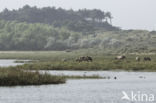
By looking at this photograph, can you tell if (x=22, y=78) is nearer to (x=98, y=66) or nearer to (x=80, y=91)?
(x=80, y=91)

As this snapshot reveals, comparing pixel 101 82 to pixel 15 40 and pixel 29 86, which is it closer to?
pixel 29 86

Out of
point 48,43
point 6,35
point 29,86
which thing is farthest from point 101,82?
point 6,35

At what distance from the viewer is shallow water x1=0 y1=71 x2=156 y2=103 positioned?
3838 cm

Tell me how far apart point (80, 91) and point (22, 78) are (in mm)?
4737

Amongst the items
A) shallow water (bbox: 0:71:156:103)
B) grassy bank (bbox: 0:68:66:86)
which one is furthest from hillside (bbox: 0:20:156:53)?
grassy bank (bbox: 0:68:66:86)

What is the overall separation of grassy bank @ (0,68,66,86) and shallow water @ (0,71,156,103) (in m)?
0.63

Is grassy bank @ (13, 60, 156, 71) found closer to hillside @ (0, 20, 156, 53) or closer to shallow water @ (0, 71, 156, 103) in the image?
shallow water @ (0, 71, 156, 103)

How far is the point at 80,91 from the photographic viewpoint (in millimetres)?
42594

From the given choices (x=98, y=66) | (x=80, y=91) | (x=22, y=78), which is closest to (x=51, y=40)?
(x=98, y=66)

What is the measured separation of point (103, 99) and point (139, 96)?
269 cm

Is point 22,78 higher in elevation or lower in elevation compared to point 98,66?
lower

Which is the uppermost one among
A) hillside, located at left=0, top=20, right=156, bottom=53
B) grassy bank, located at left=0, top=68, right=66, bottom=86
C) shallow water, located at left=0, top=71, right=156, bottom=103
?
hillside, located at left=0, top=20, right=156, bottom=53

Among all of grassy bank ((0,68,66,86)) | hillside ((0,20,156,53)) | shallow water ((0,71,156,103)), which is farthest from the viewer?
hillside ((0,20,156,53))

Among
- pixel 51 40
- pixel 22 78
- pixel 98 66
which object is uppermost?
pixel 51 40
